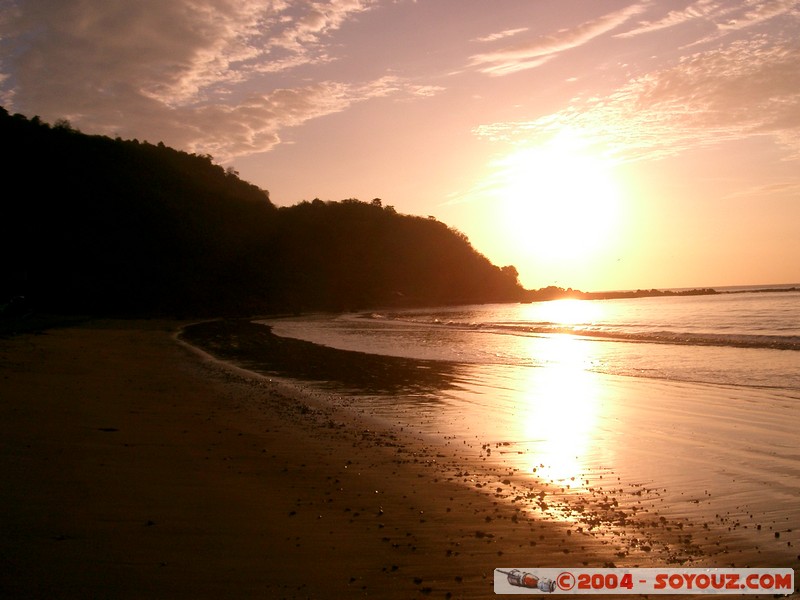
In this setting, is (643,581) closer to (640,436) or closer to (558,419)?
(640,436)

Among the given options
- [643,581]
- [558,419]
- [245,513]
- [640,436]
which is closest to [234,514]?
[245,513]

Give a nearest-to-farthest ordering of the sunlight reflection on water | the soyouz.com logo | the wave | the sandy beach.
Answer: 1. the sandy beach
2. the soyouz.com logo
3. the sunlight reflection on water
4. the wave

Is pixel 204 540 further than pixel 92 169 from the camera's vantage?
No

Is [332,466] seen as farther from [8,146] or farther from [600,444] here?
[8,146]

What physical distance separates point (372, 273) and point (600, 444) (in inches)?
5401

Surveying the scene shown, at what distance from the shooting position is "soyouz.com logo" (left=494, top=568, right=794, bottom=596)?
5.52 meters

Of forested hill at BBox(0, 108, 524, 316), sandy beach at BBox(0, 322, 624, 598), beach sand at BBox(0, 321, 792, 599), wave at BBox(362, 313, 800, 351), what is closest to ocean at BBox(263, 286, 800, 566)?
beach sand at BBox(0, 321, 792, 599)

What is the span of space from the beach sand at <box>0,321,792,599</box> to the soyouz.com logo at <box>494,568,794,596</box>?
210mm

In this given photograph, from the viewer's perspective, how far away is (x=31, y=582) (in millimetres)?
4695

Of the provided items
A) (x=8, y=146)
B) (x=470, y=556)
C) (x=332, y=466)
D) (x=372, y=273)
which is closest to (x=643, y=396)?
(x=332, y=466)

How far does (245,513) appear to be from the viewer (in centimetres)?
668

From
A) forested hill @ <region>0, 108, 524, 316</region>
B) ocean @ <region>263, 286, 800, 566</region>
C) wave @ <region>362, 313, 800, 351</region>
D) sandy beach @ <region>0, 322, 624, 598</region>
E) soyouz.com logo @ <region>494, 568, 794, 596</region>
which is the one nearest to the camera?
sandy beach @ <region>0, 322, 624, 598</region>

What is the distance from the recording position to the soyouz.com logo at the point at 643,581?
5523mm

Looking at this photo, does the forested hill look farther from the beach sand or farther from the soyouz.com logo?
the soyouz.com logo
